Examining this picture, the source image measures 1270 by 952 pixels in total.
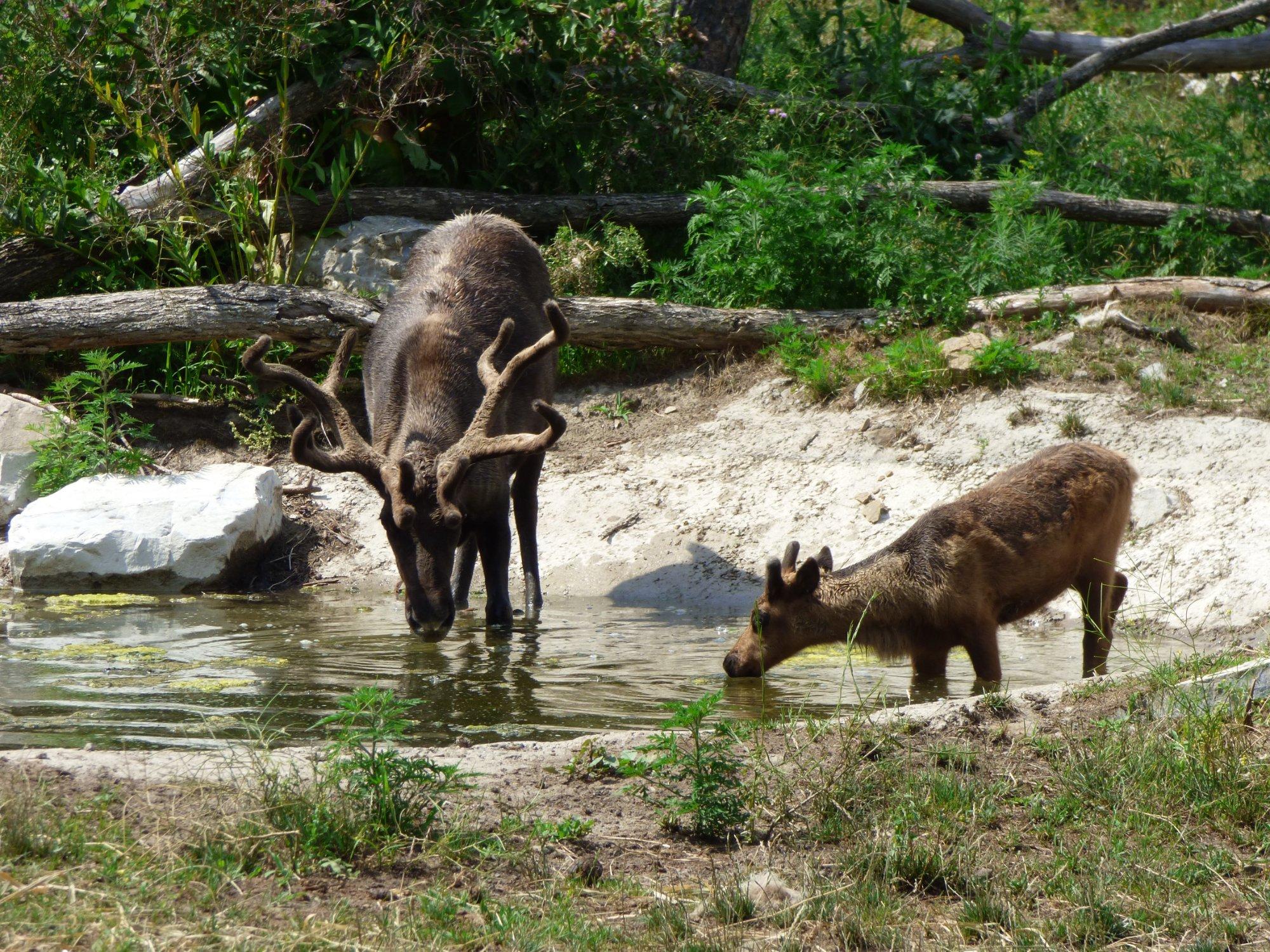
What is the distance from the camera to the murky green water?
578 centimetres

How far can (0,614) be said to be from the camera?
8516 mm

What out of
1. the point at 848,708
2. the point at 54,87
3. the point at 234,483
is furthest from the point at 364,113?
the point at 848,708

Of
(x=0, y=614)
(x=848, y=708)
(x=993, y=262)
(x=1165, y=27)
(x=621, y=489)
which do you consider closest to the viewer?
(x=848, y=708)

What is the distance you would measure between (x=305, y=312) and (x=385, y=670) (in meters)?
4.68

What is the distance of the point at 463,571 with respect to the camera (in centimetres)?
915

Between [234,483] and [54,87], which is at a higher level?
[54,87]

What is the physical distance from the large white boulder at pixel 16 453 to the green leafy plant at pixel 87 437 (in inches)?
3.4

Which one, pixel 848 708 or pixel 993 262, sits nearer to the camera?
pixel 848 708

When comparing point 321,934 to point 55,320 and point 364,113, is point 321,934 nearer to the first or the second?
point 55,320

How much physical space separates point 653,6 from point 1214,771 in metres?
10.0

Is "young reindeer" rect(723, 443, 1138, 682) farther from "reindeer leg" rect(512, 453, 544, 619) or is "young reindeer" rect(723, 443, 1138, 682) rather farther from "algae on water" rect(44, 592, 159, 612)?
"algae on water" rect(44, 592, 159, 612)

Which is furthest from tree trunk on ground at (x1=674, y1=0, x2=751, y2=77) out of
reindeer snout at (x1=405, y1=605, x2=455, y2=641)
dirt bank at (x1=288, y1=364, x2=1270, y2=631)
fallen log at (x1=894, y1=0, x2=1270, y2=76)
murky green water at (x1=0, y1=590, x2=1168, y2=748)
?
reindeer snout at (x1=405, y1=605, x2=455, y2=641)

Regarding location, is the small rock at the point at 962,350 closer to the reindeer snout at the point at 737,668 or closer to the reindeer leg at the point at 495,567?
the reindeer leg at the point at 495,567

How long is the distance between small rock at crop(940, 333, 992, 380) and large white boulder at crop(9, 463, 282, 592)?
5172 mm
